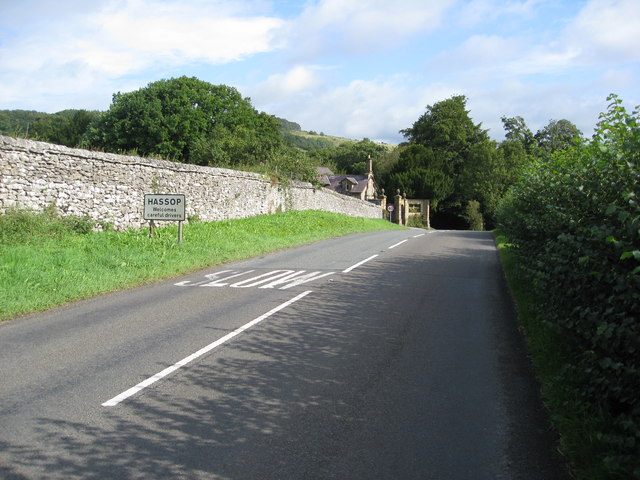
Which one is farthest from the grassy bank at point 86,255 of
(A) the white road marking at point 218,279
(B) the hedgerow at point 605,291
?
(B) the hedgerow at point 605,291

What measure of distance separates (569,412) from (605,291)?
1.11m

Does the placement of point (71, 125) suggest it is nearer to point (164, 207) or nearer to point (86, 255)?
point (164, 207)

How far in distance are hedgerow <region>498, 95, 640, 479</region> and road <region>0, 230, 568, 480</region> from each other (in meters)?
0.50

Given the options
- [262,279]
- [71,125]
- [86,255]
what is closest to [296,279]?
[262,279]

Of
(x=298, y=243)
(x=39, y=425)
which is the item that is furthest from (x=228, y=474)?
(x=298, y=243)

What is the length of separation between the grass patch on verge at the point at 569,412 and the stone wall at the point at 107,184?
13245 mm

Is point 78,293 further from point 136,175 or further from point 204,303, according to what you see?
point 136,175

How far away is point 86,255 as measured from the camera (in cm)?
1281

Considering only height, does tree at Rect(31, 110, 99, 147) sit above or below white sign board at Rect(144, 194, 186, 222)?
above

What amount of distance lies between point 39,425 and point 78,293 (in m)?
5.78

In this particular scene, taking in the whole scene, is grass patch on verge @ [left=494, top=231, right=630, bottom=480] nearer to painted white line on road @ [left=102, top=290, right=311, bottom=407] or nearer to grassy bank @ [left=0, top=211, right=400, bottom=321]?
painted white line on road @ [left=102, top=290, right=311, bottom=407]

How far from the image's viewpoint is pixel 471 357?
6508 millimetres

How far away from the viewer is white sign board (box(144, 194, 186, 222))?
1568 centimetres

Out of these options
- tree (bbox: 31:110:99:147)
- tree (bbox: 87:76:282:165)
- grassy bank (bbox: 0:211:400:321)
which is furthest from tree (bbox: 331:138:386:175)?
grassy bank (bbox: 0:211:400:321)
